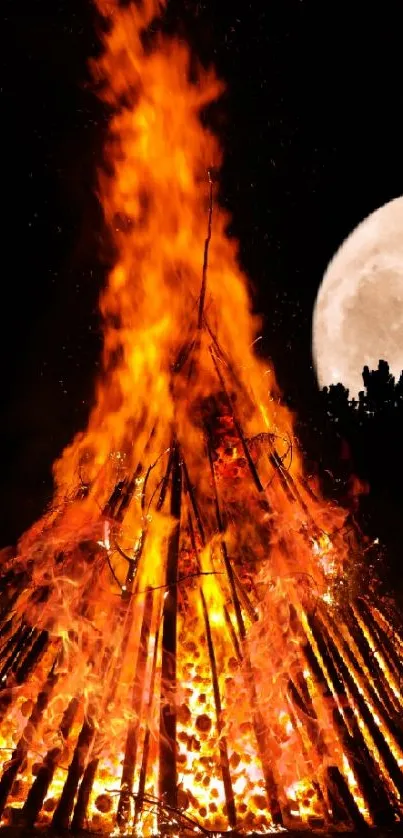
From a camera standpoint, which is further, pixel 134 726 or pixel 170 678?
pixel 170 678

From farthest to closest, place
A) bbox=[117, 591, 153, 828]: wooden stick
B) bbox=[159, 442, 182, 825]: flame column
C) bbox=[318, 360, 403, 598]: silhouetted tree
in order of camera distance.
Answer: bbox=[318, 360, 403, 598]: silhouetted tree → bbox=[159, 442, 182, 825]: flame column → bbox=[117, 591, 153, 828]: wooden stick

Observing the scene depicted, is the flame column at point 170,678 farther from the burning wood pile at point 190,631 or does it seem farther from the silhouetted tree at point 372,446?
the silhouetted tree at point 372,446

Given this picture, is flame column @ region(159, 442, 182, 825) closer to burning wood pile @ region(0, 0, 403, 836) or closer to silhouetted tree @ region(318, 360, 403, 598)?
burning wood pile @ region(0, 0, 403, 836)

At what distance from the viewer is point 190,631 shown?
4027 mm

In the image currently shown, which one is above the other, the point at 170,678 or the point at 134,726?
the point at 170,678

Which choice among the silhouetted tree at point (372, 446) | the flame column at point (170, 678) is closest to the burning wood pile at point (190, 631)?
the flame column at point (170, 678)

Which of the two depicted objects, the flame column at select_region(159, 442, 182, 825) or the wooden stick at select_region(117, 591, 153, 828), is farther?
the flame column at select_region(159, 442, 182, 825)

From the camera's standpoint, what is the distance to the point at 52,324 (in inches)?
610

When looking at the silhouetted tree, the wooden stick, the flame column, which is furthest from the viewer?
the silhouetted tree

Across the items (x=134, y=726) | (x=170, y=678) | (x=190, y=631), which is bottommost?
(x=134, y=726)

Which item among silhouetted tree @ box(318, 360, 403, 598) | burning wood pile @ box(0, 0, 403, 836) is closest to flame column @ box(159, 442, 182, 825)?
burning wood pile @ box(0, 0, 403, 836)

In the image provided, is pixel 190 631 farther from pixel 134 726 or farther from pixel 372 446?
pixel 372 446

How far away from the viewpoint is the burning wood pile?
2.95 metres

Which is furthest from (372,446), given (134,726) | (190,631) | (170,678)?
(134,726)
